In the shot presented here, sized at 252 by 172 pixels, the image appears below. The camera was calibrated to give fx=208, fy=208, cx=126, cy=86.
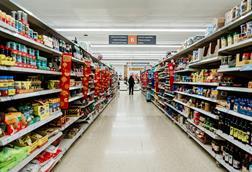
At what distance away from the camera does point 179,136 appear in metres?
5.02

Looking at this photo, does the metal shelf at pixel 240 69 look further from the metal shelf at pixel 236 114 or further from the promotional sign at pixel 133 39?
the promotional sign at pixel 133 39

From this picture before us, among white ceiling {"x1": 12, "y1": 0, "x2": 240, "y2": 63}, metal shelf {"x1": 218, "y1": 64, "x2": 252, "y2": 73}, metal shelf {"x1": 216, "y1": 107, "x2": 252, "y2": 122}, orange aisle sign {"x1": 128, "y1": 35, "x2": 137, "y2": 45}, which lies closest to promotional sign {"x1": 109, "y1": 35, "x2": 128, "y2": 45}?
orange aisle sign {"x1": 128, "y1": 35, "x2": 137, "y2": 45}

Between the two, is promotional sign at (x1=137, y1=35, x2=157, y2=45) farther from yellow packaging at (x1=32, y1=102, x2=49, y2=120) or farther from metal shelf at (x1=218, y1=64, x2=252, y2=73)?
yellow packaging at (x1=32, y1=102, x2=49, y2=120)

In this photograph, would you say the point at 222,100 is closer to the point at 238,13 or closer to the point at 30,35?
the point at 238,13

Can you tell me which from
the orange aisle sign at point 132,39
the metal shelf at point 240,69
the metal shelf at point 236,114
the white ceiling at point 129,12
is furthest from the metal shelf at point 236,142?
the orange aisle sign at point 132,39

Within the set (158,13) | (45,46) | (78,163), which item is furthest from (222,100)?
(158,13)

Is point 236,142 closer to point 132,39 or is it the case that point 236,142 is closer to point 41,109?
point 41,109

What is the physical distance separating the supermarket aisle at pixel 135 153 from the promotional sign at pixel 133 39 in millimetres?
5640

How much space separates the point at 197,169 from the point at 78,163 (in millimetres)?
1854

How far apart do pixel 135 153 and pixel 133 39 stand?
7271 mm

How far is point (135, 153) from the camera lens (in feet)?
12.4

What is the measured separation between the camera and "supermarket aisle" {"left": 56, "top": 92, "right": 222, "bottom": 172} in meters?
3.19

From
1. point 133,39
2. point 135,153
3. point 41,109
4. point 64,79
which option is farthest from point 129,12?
point 41,109

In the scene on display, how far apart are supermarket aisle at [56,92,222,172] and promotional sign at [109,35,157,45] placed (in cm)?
564
